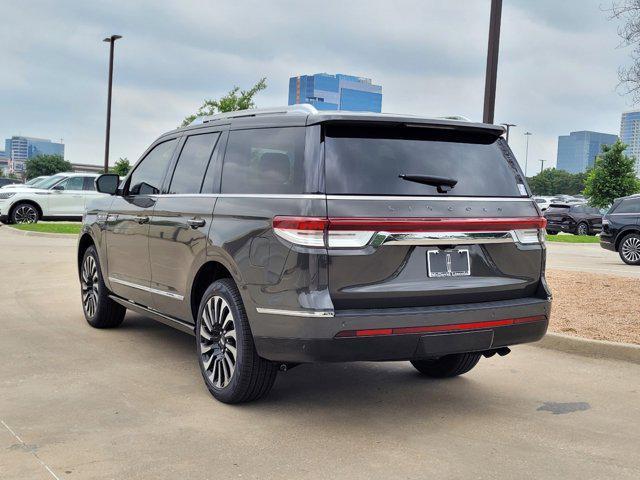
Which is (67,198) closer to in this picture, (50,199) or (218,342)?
(50,199)

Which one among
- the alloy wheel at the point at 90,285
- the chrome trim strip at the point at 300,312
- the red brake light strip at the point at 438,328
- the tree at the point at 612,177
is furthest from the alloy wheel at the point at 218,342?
the tree at the point at 612,177

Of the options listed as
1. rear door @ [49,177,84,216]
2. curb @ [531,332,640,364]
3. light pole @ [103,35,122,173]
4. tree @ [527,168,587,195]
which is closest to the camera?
curb @ [531,332,640,364]

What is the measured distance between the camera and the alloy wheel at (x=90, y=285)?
290 inches

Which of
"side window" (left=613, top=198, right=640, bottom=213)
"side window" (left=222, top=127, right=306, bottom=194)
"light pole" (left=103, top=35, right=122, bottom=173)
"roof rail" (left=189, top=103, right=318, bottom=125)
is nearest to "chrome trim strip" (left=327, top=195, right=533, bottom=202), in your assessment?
"side window" (left=222, top=127, right=306, bottom=194)

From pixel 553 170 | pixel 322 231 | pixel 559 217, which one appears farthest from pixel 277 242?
pixel 553 170

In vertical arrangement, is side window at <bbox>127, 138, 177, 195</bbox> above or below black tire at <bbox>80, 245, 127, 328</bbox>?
above

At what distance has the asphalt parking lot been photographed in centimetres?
386

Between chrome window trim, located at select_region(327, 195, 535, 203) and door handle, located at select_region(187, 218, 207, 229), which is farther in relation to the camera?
door handle, located at select_region(187, 218, 207, 229)

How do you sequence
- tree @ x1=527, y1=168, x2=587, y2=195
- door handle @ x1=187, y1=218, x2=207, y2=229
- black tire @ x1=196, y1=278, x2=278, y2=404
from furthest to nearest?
tree @ x1=527, y1=168, x2=587, y2=195
door handle @ x1=187, y1=218, x2=207, y2=229
black tire @ x1=196, y1=278, x2=278, y2=404

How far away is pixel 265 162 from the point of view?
4852 mm

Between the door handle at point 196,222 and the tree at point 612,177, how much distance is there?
42854 millimetres

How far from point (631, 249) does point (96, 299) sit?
45.1ft

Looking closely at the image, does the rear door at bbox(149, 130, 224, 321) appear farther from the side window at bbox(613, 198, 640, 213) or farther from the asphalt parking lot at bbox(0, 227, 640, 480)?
the side window at bbox(613, 198, 640, 213)

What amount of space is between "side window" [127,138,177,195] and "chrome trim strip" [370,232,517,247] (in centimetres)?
259
